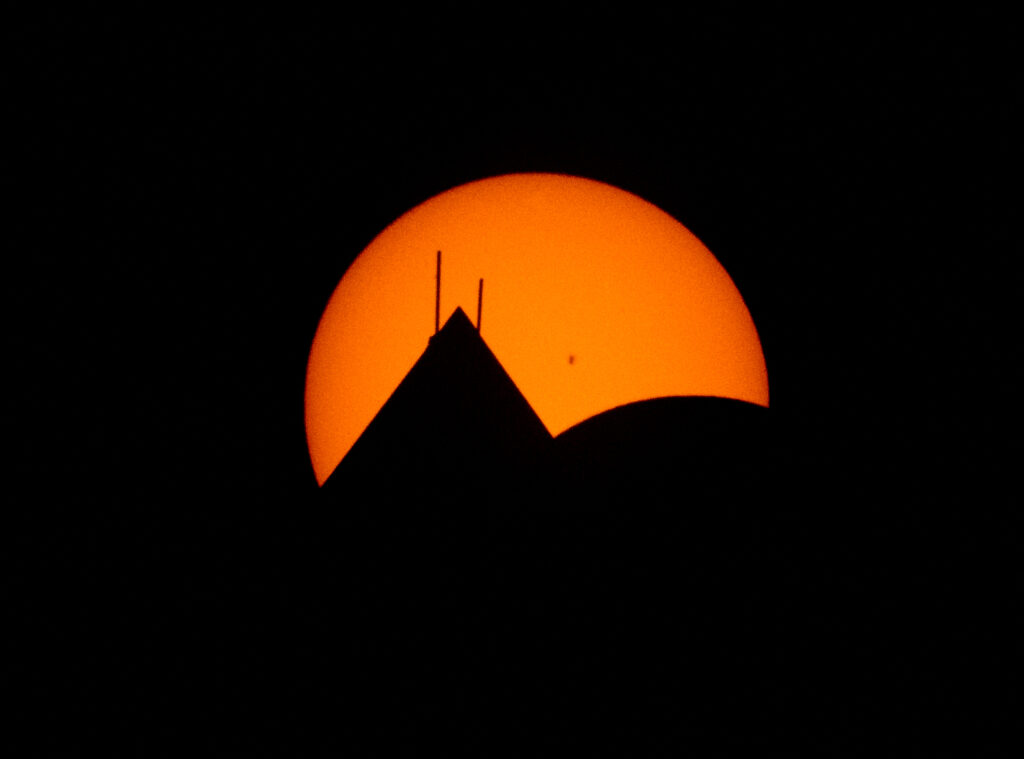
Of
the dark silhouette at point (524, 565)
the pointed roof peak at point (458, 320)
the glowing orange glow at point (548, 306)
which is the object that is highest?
the glowing orange glow at point (548, 306)

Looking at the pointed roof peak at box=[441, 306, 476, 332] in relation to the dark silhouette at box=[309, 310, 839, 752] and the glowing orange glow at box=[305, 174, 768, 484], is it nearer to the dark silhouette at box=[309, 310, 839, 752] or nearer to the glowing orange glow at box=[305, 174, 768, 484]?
the dark silhouette at box=[309, 310, 839, 752]

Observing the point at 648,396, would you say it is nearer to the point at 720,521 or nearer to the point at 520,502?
the point at 720,521

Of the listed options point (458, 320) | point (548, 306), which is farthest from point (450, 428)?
point (548, 306)

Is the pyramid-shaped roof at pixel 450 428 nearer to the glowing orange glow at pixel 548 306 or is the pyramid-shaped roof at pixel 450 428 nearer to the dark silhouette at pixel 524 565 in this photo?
the dark silhouette at pixel 524 565

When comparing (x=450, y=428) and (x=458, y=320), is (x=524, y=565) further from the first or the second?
(x=458, y=320)

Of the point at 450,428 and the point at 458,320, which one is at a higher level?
the point at 458,320

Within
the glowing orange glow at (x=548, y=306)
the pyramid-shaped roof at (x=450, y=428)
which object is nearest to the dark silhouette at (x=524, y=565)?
the pyramid-shaped roof at (x=450, y=428)

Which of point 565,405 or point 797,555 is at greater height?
point 565,405

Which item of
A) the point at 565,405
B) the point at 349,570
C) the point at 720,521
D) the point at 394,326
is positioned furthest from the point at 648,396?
the point at 349,570
